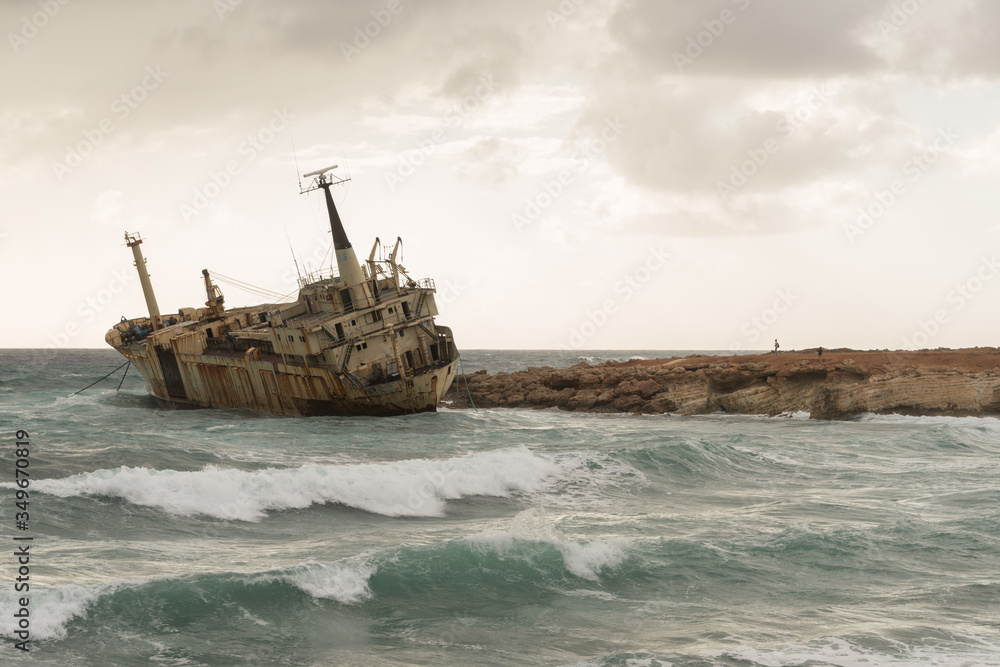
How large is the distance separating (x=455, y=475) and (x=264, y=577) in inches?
339

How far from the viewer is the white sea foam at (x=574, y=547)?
13.8 metres

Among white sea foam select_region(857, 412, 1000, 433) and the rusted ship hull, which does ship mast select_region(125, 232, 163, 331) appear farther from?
white sea foam select_region(857, 412, 1000, 433)

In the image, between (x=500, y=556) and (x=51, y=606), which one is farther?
(x=500, y=556)

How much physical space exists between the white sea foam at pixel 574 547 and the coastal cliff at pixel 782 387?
23791 mm

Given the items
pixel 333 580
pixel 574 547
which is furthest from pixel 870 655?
pixel 333 580

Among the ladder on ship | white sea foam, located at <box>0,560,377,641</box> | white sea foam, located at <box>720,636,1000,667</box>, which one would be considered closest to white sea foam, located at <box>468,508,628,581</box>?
white sea foam, located at <box>0,560,377,641</box>

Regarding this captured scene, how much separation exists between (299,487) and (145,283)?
36209mm

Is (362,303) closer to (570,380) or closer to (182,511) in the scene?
(570,380)

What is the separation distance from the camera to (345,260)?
38375mm

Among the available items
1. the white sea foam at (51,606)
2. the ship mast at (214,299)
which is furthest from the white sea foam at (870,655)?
the ship mast at (214,299)

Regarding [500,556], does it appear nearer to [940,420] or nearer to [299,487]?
[299,487]

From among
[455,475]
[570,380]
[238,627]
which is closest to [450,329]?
[570,380]

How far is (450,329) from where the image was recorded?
124 feet

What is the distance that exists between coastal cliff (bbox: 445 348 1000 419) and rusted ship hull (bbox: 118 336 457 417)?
878cm
